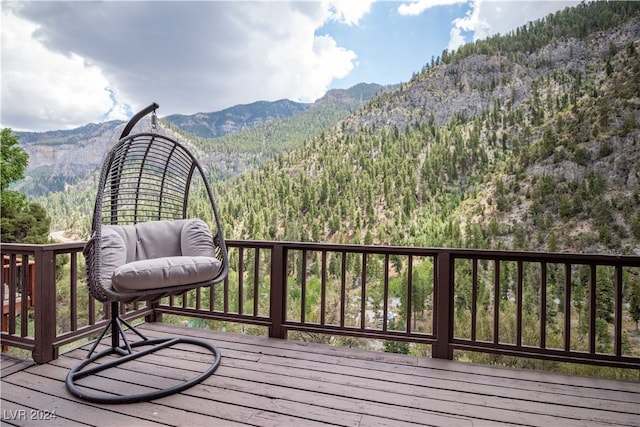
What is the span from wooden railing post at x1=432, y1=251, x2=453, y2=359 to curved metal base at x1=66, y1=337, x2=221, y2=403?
150cm

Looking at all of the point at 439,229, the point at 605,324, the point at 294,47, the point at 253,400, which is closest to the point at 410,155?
the point at 439,229

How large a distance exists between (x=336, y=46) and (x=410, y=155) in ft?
14.0

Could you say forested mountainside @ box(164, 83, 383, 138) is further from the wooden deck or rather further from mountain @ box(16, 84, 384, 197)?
the wooden deck

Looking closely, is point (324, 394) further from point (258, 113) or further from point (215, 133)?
point (258, 113)

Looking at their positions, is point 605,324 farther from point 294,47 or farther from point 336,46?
point 336,46


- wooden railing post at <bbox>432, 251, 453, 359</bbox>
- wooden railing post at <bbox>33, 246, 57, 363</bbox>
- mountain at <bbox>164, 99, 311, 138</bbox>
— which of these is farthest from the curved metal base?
mountain at <bbox>164, 99, 311, 138</bbox>

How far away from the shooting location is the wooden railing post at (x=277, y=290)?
2695 mm

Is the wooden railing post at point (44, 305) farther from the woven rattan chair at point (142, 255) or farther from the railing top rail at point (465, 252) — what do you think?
the woven rattan chair at point (142, 255)

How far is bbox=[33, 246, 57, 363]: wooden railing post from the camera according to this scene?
213 centimetres

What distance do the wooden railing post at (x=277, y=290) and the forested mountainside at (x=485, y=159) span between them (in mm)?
7109

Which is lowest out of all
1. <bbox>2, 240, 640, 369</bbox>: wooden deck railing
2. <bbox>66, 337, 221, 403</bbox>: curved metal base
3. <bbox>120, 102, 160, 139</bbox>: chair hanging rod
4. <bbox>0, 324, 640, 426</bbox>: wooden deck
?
<bbox>0, 324, 640, 426</bbox>: wooden deck

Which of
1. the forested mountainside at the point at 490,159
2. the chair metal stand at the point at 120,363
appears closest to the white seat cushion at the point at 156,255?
the chair metal stand at the point at 120,363

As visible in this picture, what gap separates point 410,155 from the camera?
1155cm

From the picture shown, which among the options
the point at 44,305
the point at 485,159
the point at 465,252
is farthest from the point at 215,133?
the point at 465,252
